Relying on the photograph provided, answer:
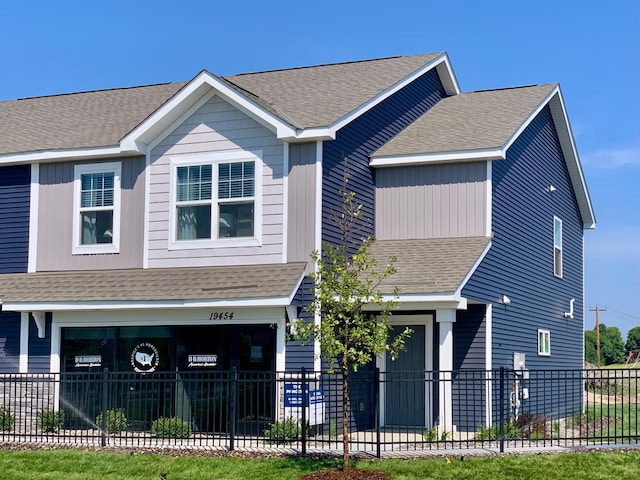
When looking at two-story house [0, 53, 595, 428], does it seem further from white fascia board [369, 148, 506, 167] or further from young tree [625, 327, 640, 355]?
young tree [625, 327, 640, 355]

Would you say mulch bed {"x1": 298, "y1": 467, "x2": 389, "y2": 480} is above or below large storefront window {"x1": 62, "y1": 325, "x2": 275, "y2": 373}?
below

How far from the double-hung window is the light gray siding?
8.67 metres

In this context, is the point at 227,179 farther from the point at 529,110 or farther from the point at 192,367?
the point at 529,110

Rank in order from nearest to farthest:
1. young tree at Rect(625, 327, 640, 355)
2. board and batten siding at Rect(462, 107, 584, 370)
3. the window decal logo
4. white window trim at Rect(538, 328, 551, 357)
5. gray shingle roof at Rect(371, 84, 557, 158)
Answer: the window decal logo, gray shingle roof at Rect(371, 84, 557, 158), board and batten siding at Rect(462, 107, 584, 370), white window trim at Rect(538, 328, 551, 357), young tree at Rect(625, 327, 640, 355)

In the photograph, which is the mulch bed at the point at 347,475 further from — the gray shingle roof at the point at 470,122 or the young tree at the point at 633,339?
the young tree at the point at 633,339

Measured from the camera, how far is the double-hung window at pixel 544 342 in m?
24.8

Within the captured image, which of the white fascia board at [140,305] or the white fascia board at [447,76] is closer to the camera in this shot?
the white fascia board at [140,305]

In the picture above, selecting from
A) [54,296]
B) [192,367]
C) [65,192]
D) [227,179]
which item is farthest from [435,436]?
[65,192]

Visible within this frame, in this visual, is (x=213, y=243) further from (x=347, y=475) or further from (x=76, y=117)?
(x=347, y=475)

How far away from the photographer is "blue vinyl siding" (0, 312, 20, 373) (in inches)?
828

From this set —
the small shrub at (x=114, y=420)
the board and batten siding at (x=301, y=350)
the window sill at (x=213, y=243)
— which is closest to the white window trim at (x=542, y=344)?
the board and batten siding at (x=301, y=350)

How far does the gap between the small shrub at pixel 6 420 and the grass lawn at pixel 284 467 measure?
8.19 feet

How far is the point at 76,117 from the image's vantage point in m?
24.2

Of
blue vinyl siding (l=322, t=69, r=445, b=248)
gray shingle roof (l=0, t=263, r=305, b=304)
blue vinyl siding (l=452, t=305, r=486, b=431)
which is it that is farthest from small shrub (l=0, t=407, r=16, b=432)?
blue vinyl siding (l=452, t=305, r=486, b=431)
